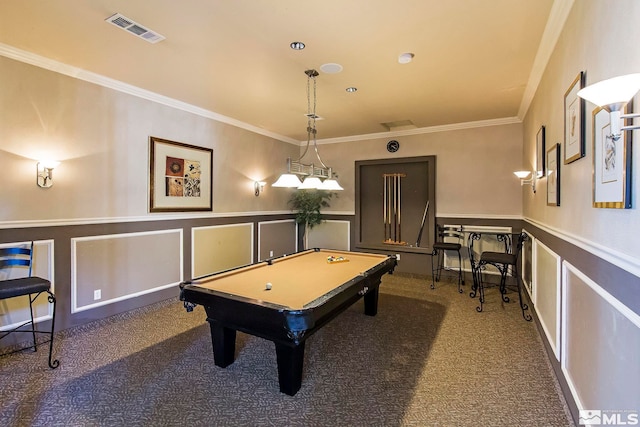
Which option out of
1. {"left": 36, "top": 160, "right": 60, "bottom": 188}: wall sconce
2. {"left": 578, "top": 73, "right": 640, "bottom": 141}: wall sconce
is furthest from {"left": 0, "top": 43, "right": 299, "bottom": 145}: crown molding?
{"left": 578, "top": 73, "right": 640, "bottom": 141}: wall sconce

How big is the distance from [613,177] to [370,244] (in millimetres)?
5124

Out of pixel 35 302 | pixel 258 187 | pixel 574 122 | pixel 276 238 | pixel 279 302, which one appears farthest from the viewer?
pixel 276 238

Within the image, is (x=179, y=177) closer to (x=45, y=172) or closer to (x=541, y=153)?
(x=45, y=172)

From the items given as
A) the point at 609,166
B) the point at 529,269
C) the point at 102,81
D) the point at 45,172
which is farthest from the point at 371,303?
the point at 102,81

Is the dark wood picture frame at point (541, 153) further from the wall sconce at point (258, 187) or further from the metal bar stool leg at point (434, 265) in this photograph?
the wall sconce at point (258, 187)

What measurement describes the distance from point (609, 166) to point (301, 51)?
8.09 ft

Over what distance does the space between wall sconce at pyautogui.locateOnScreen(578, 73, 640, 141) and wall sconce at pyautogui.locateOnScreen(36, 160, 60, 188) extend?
13.7 ft

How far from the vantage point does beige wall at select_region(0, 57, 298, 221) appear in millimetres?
2986

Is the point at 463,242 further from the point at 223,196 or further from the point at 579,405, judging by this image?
the point at 223,196

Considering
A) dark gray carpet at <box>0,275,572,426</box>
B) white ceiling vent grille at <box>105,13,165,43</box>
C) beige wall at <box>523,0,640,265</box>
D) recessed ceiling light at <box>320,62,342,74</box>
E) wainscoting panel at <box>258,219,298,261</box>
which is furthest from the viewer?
wainscoting panel at <box>258,219,298,261</box>

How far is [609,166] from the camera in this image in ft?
4.75

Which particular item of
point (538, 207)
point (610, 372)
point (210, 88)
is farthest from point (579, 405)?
point (210, 88)

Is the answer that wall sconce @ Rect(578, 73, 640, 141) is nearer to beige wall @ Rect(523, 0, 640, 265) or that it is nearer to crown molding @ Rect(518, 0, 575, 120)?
beige wall @ Rect(523, 0, 640, 265)

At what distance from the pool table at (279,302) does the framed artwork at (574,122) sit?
1.75m
